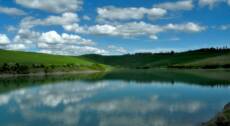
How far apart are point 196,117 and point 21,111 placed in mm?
17202

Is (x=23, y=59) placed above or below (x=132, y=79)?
above

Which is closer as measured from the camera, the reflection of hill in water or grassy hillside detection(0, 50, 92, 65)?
the reflection of hill in water

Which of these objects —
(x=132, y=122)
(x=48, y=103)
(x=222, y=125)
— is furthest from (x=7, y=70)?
(x=222, y=125)

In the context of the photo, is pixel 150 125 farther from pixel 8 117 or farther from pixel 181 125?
pixel 8 117

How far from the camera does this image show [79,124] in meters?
26.2

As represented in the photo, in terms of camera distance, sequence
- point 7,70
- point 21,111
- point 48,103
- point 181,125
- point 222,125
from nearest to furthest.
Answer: point 222,125 < point 181,125 < point 21,111 < point 48,103 < point 7,70

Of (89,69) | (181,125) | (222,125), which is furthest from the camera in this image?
(89,69)

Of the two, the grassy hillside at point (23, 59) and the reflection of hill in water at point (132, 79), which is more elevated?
the grassy hillside at point (23, 59)

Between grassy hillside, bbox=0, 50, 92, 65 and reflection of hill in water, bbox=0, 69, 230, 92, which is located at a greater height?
grassy hillside, bbox=0, 50, 92, 65

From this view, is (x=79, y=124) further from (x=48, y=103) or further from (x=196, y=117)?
(x=48, y=103)

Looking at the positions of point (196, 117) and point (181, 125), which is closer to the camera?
point (181, 125)

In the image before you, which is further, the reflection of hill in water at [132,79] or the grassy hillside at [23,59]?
the grassy hillside at [23,59]

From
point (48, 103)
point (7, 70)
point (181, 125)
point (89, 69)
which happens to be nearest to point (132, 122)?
point (181, 125)

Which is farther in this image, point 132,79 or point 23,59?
point 23,59
